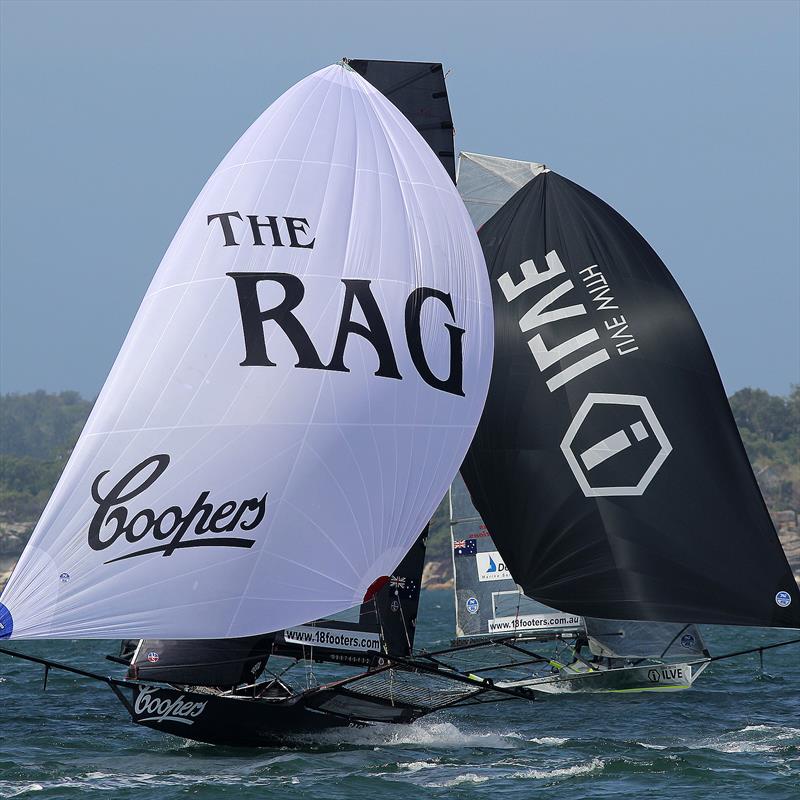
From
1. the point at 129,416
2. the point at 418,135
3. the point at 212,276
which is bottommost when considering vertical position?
the point at 129,416

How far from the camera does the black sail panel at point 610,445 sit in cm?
1856

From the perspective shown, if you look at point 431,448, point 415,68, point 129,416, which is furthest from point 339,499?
point 415,68

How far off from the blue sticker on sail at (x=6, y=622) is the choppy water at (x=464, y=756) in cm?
176

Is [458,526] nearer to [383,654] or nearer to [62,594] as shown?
[383,654]

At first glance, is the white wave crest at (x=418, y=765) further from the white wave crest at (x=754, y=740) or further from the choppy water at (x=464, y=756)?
the white wave crest at (x=754, y=740)

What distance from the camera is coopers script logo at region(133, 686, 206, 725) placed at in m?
16.8

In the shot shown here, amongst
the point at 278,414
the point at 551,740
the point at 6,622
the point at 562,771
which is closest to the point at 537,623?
the point at 551,740

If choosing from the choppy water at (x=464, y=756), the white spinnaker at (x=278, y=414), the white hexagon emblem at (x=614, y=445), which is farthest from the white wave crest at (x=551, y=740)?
the white spinnaker at (x=278, y=414)

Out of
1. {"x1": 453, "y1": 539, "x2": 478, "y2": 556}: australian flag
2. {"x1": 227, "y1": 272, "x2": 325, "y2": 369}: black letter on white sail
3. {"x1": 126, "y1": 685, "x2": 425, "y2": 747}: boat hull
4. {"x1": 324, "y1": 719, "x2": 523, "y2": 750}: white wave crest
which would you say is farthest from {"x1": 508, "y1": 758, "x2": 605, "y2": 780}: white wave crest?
{"x1": 453, "y1": 539, "x2": 478, "y2": 556}: australian flag

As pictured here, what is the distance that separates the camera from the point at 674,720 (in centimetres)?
2092

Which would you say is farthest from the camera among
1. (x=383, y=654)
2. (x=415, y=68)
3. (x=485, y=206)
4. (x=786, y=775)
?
(x=485, y=206)

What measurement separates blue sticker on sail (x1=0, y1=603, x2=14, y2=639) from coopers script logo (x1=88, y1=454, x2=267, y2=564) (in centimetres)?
108

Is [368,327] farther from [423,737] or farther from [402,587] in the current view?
[423,737]

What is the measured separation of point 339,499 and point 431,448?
137 cm
